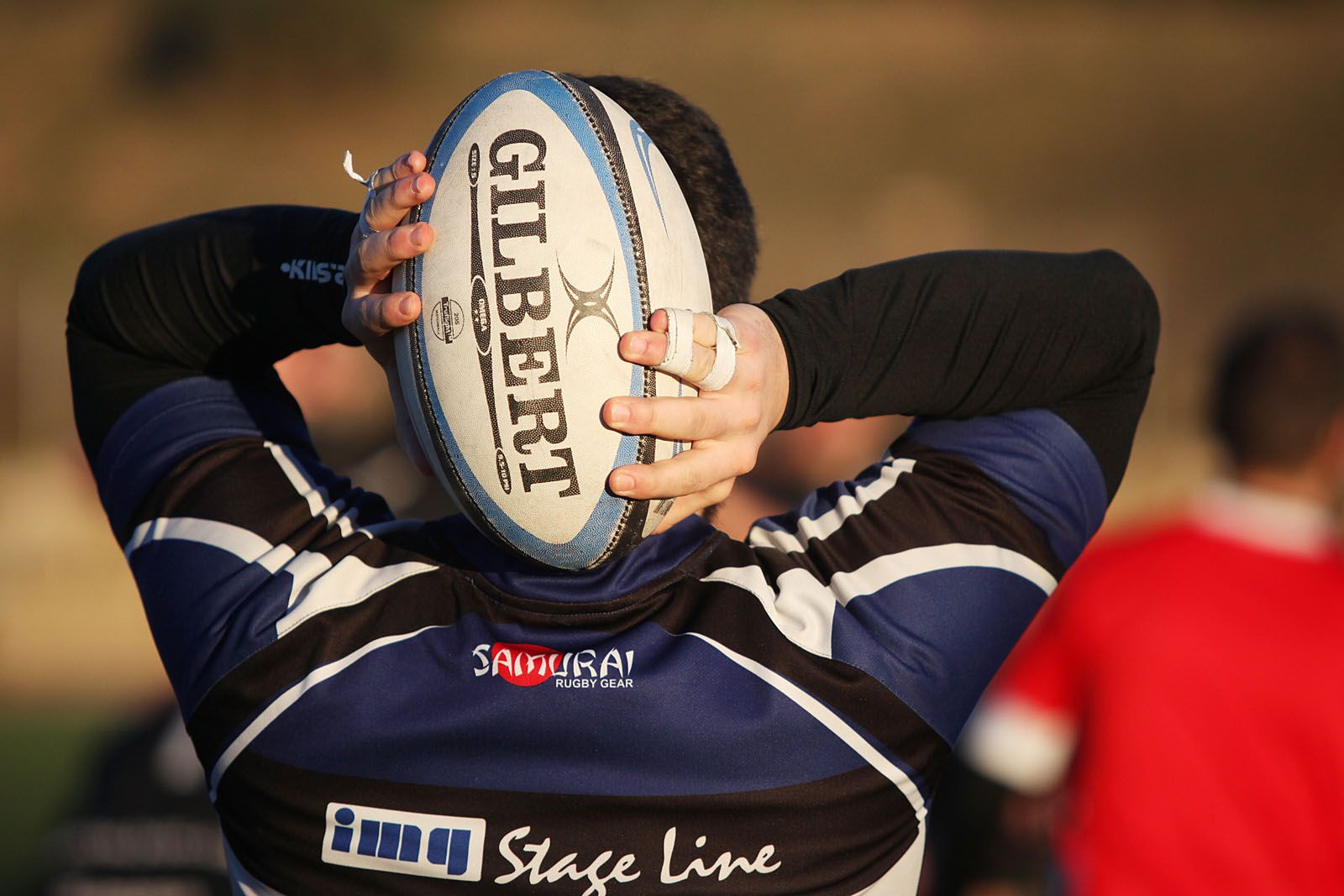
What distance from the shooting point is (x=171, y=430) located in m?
1.69

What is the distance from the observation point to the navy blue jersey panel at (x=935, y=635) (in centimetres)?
147

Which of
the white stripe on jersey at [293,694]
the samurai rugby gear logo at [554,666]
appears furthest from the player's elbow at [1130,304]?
the white stripe on jersey at [293,694]

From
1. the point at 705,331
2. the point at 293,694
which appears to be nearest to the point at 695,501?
the point at 705,331

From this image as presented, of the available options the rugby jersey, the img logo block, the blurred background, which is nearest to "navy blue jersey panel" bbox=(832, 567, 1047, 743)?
the rugby jersey

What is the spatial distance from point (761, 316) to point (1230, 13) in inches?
1173

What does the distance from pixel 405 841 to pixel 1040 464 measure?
0.86 m

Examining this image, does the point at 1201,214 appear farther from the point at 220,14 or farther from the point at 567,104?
the point at 567,104

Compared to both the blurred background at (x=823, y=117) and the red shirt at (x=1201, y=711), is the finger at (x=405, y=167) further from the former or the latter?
the blurred background at (x=823, y=117)

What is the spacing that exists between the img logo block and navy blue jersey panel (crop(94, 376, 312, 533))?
0.51m

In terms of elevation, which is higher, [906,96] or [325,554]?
[325,554]

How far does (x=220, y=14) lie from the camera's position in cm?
2795

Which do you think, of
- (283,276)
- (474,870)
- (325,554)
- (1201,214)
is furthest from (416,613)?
(1201,214)

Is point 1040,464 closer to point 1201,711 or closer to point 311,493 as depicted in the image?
point 311,493

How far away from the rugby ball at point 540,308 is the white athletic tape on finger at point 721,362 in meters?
0.03
